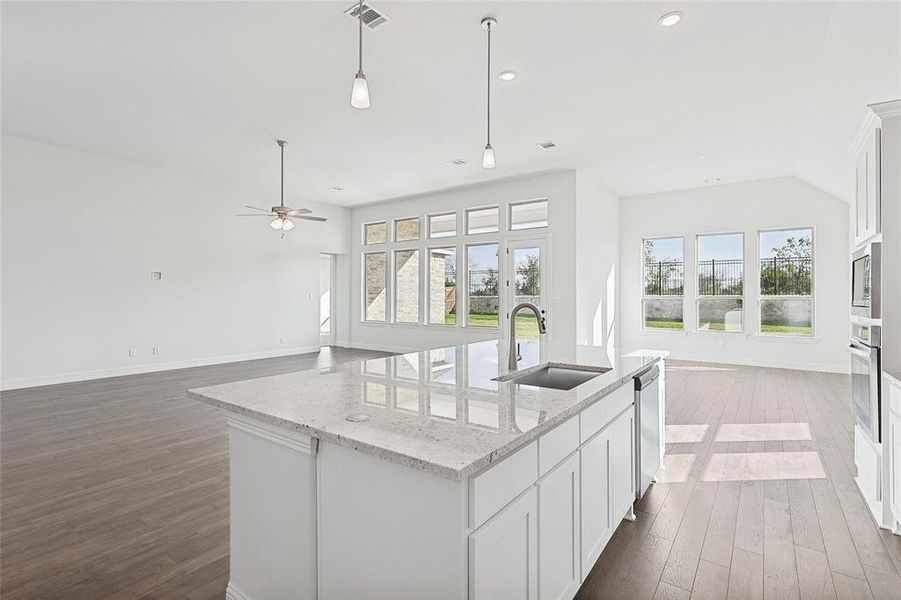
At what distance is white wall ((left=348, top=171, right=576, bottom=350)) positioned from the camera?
730 centimetres

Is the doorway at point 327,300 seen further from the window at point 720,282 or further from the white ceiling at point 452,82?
the window at point 720,282

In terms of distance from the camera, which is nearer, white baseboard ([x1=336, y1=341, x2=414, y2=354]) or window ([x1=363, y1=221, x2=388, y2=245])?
white baseboard ([x1=336, y1=341, x2=414, y2=354])

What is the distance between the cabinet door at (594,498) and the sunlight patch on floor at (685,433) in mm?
2204

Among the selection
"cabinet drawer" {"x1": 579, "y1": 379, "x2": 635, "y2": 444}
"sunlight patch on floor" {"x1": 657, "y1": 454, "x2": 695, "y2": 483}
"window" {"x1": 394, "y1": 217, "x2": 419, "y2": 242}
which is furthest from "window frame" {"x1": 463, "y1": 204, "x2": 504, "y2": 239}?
"cabinet drawer" {"x1": 579, "y1": 379, "x2": 635, "y2": 444}

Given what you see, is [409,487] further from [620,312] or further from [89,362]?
[620,312]

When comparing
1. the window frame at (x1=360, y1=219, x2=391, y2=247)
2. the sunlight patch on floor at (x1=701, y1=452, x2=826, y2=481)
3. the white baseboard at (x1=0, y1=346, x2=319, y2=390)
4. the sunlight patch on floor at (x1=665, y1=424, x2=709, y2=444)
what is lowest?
the sunlight patch on floor at (x1=701, y1=452, x2=826, y2=481)

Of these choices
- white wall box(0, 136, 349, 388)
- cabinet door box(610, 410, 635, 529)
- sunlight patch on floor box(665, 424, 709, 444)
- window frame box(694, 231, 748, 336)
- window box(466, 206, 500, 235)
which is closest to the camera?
cabinet door box(610, 410, 635, 529)

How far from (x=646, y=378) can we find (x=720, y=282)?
270 inches

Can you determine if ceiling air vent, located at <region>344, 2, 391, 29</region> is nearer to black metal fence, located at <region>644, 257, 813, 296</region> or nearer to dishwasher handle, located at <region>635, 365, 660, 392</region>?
dishwasher handle, located at <region>635, 365, 660, 392</region>

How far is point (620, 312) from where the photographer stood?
9.18 meters

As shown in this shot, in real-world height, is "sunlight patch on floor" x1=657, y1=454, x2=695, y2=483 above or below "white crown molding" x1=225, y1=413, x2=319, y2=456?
below

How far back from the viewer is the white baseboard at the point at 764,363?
23.4 feet

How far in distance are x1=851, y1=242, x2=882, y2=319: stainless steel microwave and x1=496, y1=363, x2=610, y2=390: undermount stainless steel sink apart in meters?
1.63

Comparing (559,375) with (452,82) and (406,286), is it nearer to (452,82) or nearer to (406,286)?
(452,82)
